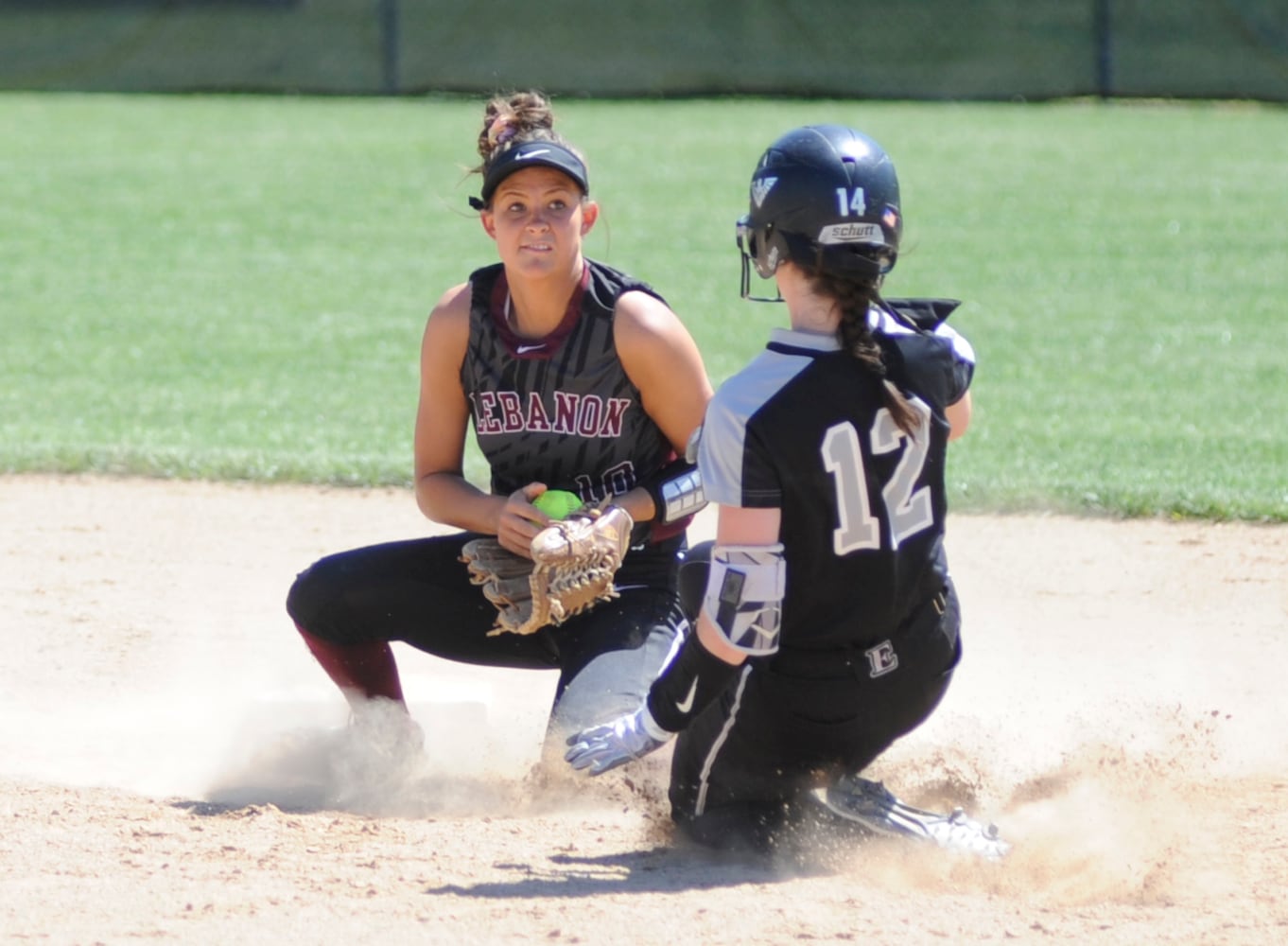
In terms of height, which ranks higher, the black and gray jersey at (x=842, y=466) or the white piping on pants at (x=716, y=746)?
the black and gray jersey at (x=842, y=466)

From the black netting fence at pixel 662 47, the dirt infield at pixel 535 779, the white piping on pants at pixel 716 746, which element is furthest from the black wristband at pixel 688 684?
the black netting fence at pixel 662 47

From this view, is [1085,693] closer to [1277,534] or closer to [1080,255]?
[1277,534]

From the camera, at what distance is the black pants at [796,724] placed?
3.16m

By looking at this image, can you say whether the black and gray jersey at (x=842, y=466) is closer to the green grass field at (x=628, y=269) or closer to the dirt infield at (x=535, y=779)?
the dirt infield at (x=535, y=779)

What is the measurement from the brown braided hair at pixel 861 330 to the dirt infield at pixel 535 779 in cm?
80

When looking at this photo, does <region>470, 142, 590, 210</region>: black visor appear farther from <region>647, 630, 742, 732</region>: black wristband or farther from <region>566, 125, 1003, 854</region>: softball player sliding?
<region>647, 630, 742, 732</region>: black wristband

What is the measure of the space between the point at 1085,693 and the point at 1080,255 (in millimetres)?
7922

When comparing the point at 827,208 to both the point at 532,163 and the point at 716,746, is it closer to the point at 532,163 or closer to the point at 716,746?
the point at 532,163

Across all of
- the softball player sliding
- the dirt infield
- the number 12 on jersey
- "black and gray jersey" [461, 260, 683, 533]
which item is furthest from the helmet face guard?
the dirt infield

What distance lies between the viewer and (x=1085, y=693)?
4.41 m

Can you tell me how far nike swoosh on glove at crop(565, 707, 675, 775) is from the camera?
315 centimetres

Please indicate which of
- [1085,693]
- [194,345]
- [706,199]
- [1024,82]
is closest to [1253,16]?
[1024,82]

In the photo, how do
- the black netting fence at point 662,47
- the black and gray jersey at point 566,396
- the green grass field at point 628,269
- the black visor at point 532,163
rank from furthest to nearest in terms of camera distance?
the black netting fence at point 662,47 < the green grass field at point 628,269 < the black and gray jersey at point 566,396 < the black visor at point 532,163

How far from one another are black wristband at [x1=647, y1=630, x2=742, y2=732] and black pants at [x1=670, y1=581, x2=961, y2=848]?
13 centimetres
